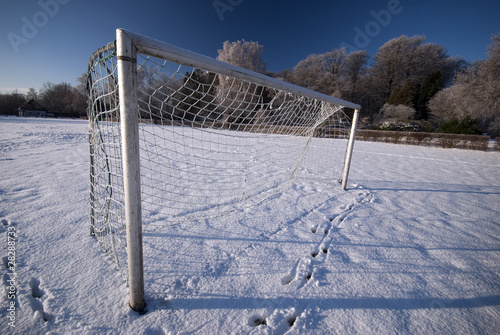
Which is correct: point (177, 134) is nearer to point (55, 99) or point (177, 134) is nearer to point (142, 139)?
point (142, 139)

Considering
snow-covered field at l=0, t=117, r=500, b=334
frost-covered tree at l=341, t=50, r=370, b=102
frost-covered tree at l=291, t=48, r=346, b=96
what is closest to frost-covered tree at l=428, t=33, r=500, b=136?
snow-covered field at l=0, t=117, r=500, b=334

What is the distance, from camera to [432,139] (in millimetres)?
11570

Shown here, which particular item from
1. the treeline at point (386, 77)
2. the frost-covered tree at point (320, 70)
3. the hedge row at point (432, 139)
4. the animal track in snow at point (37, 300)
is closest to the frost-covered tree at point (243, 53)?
the treeline at point (386, 77)

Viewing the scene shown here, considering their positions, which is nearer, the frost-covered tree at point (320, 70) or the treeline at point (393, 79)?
the treeline at point (393, 79)

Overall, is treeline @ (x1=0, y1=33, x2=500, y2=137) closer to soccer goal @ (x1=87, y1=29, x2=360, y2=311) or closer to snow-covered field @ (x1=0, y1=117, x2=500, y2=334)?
soccer goal @ (x1=87, y1=29, x2=360, y2=311)

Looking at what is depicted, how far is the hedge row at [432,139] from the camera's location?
32.5 feet

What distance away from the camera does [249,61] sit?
24.1m

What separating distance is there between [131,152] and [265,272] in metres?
1.32

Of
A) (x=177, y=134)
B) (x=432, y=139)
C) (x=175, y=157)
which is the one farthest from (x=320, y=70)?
(x=177, y=134)

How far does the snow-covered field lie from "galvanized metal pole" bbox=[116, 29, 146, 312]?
0.24m

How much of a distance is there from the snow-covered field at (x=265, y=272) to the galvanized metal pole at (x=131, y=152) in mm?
235

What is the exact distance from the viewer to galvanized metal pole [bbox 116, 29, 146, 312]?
941 millimetres

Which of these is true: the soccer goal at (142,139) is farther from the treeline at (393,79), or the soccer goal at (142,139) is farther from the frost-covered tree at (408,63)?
the frost-covered tree at (408,63)

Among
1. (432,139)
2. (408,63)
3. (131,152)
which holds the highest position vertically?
(408,63)
